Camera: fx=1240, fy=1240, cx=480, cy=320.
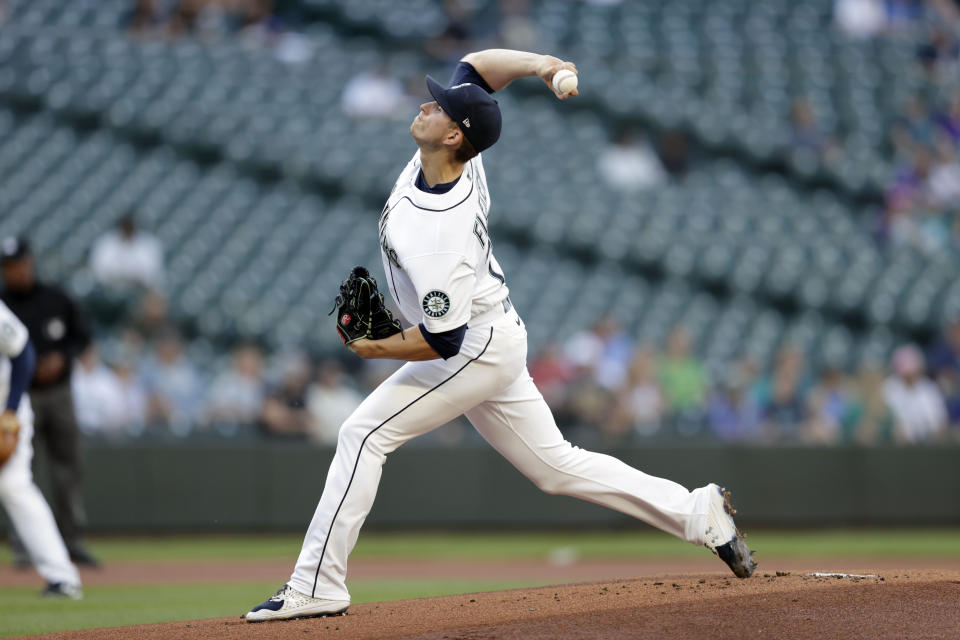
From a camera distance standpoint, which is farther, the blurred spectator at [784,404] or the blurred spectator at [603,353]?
the blurred spectator at [603,353]

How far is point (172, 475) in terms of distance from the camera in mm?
10102

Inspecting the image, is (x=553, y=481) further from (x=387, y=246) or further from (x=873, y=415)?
(x=873, y=415)

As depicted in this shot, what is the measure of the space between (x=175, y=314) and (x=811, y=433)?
5.87 m

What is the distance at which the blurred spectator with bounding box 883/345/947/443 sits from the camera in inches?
428

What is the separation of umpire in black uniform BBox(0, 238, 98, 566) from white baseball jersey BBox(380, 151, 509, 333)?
4037mm

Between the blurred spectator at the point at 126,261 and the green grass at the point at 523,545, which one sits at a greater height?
the blurred spectator at the point at 126,261

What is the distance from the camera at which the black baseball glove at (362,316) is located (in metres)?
4.26

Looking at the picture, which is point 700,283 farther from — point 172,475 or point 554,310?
point 172,475

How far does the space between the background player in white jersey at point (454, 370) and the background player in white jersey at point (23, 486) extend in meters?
2.22

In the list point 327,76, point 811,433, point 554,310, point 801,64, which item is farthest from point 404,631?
point 801,64

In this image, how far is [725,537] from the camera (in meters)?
4.58

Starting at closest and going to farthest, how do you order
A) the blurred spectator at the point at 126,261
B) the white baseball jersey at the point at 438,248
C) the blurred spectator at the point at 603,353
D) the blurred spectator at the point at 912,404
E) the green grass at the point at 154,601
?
the white baseball jersey at the point at 438,248, the green grass at the point at 154,601, the blurred spectator at the point at 912,404, the blurred spectator at the point at 603,353, the blurred spectator at the point at 126,261

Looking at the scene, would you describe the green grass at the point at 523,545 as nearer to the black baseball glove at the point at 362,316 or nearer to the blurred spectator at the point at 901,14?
the black baseball glove at the point at 362,316

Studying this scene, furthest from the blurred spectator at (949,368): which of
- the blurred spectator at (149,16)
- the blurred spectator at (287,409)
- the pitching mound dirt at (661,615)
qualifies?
the blurred spectator at (149,16)
